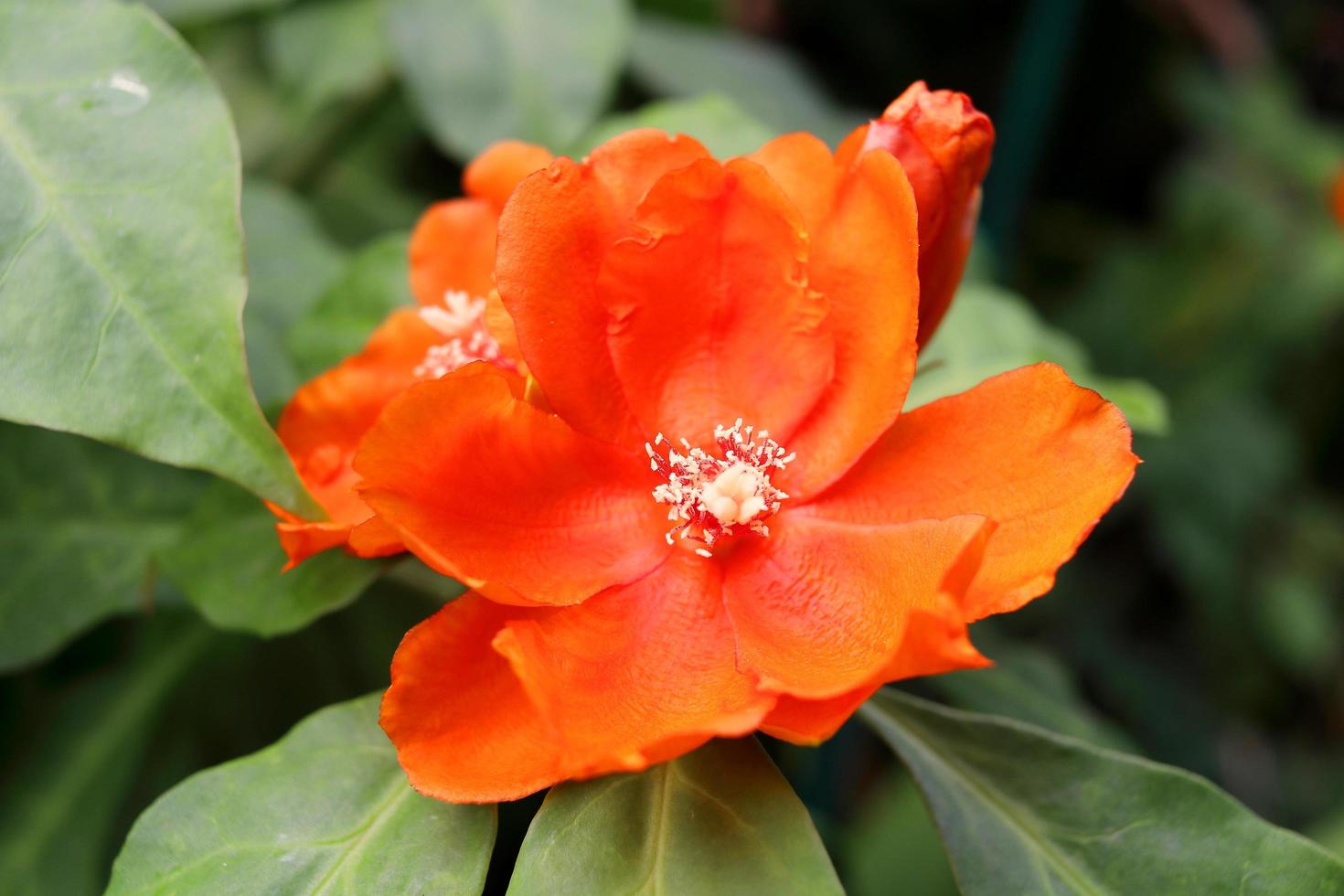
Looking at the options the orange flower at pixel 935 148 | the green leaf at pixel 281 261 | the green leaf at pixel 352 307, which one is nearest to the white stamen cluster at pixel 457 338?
the green leaf at pixel 352 307

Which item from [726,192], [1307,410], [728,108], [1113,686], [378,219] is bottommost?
[1113,686]

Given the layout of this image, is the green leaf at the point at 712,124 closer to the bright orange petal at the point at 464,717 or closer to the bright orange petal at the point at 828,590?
the bright orange petal at the point at 828,590

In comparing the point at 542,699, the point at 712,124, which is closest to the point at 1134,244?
the point at 712,124

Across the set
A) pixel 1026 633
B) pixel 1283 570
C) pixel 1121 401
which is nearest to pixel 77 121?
pixel 1121 401

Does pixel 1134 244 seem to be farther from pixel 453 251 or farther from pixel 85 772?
pixel 85 772

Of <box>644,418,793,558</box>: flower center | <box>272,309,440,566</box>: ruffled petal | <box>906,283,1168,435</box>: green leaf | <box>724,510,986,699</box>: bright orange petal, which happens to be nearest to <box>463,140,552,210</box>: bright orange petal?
<box>272,309,440,566</box>: ruffled petal

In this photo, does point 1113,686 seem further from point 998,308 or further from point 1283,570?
point 998,308
